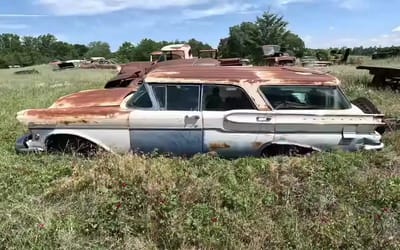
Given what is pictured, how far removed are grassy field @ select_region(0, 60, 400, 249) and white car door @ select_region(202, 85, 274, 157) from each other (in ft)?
1.34

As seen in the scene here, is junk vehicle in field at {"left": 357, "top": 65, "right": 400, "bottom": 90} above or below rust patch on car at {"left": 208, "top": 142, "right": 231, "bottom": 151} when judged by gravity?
above

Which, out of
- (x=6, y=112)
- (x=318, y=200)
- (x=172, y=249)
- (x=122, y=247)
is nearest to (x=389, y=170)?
(x=318, y=200)

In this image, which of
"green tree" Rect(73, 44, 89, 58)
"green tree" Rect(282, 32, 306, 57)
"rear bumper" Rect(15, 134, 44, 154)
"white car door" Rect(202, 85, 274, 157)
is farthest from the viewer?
"green tree" Rect(73, 44, 89, 58)

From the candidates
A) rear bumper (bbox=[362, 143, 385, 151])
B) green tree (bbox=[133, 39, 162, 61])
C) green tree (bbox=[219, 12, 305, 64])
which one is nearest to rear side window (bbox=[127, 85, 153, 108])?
rear bumper (bbox=[362, 143, 385, 151])

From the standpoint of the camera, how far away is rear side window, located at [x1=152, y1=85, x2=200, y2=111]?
228 inches

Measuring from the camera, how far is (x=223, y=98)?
5.82m

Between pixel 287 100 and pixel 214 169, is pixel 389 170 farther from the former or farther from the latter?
pixel 214 169

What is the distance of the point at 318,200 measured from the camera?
4316mm

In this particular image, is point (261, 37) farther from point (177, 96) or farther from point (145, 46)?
point (177, 96)

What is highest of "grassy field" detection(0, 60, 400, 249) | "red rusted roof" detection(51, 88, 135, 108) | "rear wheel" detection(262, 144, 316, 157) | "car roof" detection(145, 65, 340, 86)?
"car roof" detection(145, 65, 340, 86)

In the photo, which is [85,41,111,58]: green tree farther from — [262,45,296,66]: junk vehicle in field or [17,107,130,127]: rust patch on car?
[17,107,130,127]: rust patch on car

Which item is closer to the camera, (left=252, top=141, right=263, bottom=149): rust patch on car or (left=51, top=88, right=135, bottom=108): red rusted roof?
(left=252, top=141, right=263, bottom=149): rust patch on car

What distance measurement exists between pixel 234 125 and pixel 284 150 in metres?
0.73

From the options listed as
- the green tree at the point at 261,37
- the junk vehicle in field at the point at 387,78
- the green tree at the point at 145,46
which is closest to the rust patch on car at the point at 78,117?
the junk vehicle in field at the point at 387,78
